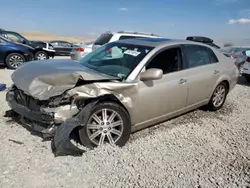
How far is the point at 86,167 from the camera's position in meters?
3.23

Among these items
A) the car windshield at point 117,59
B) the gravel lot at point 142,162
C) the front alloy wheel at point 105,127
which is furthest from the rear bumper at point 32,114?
the car windshield at point 117,59

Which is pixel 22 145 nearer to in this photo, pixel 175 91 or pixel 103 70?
pixel 103 70

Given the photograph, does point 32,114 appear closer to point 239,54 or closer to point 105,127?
point 105,127

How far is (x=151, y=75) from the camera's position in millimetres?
3895

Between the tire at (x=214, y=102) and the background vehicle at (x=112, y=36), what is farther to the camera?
the background vehicle at (x=112, y=36)

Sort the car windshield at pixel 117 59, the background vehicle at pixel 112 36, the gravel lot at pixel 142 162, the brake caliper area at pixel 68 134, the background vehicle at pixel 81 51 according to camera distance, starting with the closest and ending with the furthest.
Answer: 1. the gravel lot at pixel 142 162
2. the brake caliper area at pixel 68 134
3. the car windshield at pixel 117 59
4. the background vehicle at pixel 112 36
5. the background vehicle at pixel 81 51

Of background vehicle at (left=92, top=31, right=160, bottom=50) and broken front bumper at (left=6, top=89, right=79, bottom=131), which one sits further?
background vehicle at (left=92, top=31, right=160, bottom=50)

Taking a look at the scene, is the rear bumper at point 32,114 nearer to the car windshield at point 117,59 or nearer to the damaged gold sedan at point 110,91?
the damaged gold sedan at point 110,91

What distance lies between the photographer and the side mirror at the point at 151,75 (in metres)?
3.89

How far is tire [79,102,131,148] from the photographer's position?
3.55 meters

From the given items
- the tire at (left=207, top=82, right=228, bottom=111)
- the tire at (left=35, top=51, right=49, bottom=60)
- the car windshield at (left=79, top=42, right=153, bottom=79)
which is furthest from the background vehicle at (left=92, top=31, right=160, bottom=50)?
the tire at (left=35, top=51, right=49, bottom=60)

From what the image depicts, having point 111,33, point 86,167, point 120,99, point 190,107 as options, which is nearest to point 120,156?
point 86,167

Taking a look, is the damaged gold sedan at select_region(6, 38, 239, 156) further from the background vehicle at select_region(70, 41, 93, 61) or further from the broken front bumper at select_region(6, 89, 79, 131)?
the background vehicle at select_region(70, 41, 93, 61)

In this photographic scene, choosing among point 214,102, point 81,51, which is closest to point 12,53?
point 81,51
